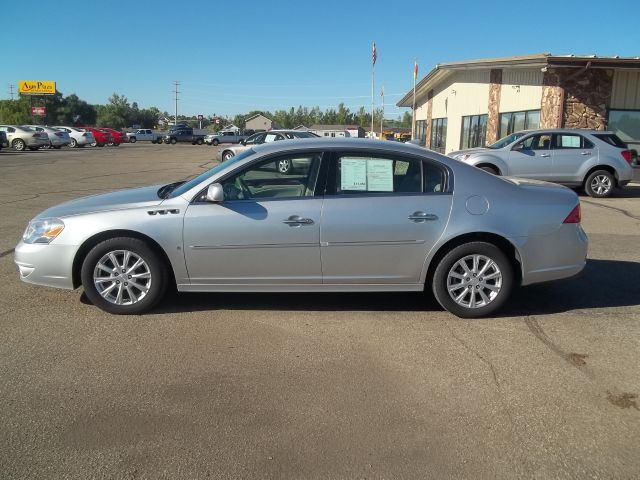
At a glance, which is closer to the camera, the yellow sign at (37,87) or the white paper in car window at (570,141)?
the white paper in car window at (570,141)

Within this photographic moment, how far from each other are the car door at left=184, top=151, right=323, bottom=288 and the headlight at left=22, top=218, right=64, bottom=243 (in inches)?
45.7

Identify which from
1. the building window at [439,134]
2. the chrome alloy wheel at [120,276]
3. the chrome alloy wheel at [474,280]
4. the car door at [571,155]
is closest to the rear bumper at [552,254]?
the chrome alloy wheel at [474,280]

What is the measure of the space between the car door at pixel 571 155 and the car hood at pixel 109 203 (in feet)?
36.5

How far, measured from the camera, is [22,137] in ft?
110

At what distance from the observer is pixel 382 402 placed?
132 inches

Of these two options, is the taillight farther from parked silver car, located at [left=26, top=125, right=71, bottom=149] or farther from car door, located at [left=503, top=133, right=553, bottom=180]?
parked silver car, located at [left=26, top=125, right=71, bottom=149]

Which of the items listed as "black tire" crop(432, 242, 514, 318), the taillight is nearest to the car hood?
"black tire" crop(432, 242, 514, 318)

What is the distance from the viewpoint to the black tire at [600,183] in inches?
523

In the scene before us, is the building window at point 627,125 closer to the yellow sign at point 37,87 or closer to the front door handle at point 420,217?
the front door handle at point 420,217

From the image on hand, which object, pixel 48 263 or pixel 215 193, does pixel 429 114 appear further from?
pixel 48 263

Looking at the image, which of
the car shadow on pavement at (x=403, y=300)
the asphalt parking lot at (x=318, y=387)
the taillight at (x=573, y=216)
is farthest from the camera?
the car shadow on pavement at (x=403, y=300)

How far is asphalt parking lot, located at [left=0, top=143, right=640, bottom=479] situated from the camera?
9.11ft

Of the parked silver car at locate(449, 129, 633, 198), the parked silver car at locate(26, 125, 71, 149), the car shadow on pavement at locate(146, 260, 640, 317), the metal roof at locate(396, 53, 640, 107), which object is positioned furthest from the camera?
the parked silver car at locate(26, 125, 71, 149)

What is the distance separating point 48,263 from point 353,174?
2.80m
